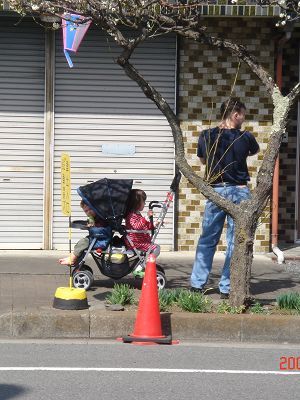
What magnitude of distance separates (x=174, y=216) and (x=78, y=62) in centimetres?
267

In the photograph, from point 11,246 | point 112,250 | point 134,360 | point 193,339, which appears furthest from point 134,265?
point 11,246

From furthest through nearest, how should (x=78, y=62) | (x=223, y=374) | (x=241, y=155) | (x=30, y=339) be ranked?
(x=78, y=62) → (x=241, y=155) → (x=30, y=339) → (x=223, y=374)

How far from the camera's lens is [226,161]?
10.0 meters

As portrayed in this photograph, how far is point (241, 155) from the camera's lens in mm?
10055

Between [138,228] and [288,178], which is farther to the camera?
[288,178]

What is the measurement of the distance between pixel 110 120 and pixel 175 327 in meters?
5.33

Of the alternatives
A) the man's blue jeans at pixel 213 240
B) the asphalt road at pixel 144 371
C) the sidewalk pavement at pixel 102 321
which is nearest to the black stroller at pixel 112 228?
the sidewalk pavement at pixel 102 321

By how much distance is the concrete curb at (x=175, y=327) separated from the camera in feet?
29.6

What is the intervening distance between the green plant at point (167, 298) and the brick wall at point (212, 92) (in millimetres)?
4182

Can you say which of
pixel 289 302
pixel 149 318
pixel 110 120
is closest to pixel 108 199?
pixel 149 318

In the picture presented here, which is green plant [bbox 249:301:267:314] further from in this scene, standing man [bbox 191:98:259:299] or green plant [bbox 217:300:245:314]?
standing man [bbox 191:98:259:299]

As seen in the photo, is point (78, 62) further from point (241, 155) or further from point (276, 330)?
point (276, 330)

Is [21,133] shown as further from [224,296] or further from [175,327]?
[175,327]
